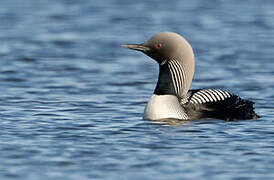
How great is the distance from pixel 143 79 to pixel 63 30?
5.67 m

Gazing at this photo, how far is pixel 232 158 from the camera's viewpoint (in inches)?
318

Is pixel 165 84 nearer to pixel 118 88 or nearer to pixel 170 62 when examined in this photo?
pixel 170 62

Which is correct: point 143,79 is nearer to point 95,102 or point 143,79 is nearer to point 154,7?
point 95,102

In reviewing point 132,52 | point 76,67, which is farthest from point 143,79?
point 132,52

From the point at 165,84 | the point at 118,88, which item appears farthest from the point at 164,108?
the point at 118,88

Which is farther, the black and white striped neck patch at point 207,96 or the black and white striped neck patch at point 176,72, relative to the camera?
the black and white striped neck patch at point 176,72

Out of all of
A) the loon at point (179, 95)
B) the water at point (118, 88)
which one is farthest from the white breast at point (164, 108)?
the water at point (118, 88)

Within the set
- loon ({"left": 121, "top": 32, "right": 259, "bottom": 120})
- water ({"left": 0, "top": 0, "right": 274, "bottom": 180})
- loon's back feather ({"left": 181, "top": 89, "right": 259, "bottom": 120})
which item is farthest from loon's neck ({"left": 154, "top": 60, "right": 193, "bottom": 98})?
water ({"left": 0, "top": 0, "right": 274, "bottom": 180})

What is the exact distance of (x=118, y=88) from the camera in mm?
12391

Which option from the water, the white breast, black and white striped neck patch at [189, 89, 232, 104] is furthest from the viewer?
black and white striped neck patch at [189, 89, 232, 104]

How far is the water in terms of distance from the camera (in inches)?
311

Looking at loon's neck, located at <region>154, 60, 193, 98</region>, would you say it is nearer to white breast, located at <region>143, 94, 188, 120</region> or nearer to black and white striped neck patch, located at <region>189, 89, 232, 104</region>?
white breast, located at <region>143, 94, 188, 120</region>

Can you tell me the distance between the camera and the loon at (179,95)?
384 inches

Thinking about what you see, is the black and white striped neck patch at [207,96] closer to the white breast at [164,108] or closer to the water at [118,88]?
the white breast at [164,108]
